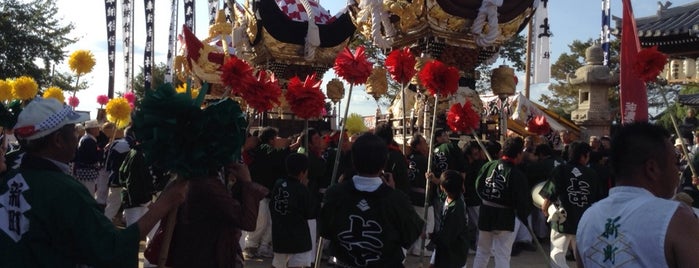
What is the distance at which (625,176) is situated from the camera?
8.00 feet

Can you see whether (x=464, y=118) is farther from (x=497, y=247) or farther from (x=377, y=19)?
(x=377, y=19)

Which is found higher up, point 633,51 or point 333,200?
point 633,51

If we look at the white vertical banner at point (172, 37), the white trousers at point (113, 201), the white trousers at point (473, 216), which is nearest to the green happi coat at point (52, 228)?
the white trousers at point (473, 216)

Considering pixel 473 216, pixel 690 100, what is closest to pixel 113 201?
pixel 473 216

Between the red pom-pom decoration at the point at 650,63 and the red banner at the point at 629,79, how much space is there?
1771mm

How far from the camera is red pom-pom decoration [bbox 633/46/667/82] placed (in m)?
6.55

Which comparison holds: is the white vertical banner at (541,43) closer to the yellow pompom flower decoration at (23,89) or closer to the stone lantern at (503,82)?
the stone lantern at (503,82)

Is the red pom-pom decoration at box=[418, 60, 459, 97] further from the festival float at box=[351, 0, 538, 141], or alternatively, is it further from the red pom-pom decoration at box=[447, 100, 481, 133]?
the festival float at box=[351, 0, 538, 141]

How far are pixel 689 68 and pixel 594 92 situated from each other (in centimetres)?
204

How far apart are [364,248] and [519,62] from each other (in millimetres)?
23554

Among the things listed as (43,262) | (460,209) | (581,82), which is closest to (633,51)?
(460,209)

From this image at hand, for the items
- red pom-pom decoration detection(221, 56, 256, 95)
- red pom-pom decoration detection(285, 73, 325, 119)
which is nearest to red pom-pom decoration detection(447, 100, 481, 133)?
red pom-pom decoration detection(285, 73, 325, 119)

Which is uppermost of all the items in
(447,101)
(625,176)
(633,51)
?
(633,51)

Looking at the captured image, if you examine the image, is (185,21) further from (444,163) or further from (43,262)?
(43,262)
